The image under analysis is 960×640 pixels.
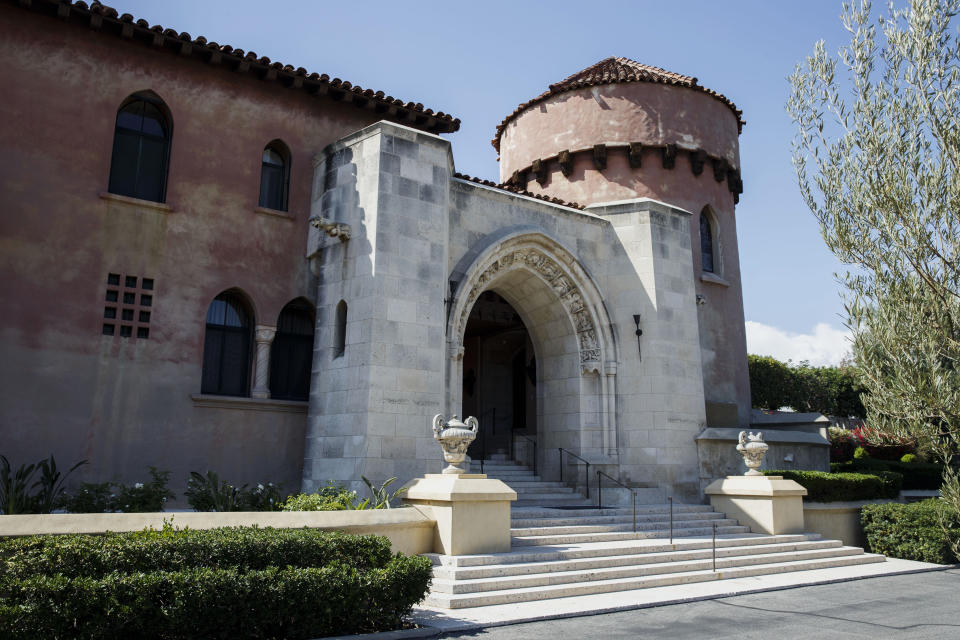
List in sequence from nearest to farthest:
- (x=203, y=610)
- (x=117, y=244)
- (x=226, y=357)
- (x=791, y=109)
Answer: (x=203, y=610) < (x=791, y=109) < (x=117, y=244) < (x=226, y=357)

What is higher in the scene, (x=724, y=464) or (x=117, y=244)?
(x=117, y=244)

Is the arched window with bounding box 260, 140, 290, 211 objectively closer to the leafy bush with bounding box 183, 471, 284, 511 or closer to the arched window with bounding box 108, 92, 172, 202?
the arched window with bounding box 108, 92, 172, 202

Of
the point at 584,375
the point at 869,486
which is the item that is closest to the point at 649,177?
the point at 584,375

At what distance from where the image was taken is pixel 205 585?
660 centimetres

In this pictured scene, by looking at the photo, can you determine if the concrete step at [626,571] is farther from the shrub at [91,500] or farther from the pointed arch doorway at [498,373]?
the pointed arch doorway at [498,373]

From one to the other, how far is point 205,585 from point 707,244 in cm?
1743

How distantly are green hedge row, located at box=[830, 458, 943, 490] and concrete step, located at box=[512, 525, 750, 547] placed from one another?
765 centimetres

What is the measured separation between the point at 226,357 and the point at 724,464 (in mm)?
10720

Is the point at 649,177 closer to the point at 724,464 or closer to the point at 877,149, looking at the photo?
the point at 724,464

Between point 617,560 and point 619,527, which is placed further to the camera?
point 619,527

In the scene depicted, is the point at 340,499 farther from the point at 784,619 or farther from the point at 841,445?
the point at 841,445

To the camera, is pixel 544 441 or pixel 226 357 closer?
pixel 226 357

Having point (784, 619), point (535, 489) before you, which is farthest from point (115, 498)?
point (784, 619)

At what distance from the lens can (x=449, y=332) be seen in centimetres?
1378
